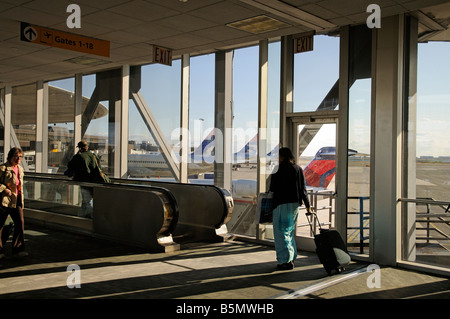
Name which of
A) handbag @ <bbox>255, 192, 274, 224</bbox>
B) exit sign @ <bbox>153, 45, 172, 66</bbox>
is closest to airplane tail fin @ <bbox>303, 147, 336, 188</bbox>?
handbag @ <bbox>255, 192, 274, 224</bbox>

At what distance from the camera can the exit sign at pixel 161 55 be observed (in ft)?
28.4

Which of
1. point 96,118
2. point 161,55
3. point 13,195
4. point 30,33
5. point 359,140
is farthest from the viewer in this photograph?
point 96,118

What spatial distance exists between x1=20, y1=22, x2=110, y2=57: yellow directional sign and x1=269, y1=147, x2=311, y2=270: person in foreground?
4.09 meters

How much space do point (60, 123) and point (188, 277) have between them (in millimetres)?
10044

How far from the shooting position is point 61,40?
7.72m

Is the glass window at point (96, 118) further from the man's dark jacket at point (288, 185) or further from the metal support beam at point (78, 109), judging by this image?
the man's dark jacket at point (288, 185)

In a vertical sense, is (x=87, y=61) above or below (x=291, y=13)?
above

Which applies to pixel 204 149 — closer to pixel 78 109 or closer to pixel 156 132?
pixel 156 132

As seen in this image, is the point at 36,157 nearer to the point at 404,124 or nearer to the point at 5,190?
the point at 5,190

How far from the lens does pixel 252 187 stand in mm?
9156

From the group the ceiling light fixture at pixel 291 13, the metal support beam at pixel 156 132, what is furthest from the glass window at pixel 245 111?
the ceiling light fixture at pixel 291 13

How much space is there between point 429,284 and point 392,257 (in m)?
0.95

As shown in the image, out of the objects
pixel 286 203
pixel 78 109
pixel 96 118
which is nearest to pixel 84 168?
pixel 96 118

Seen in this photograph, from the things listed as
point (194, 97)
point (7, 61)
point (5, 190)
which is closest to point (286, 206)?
point (5, 190)
